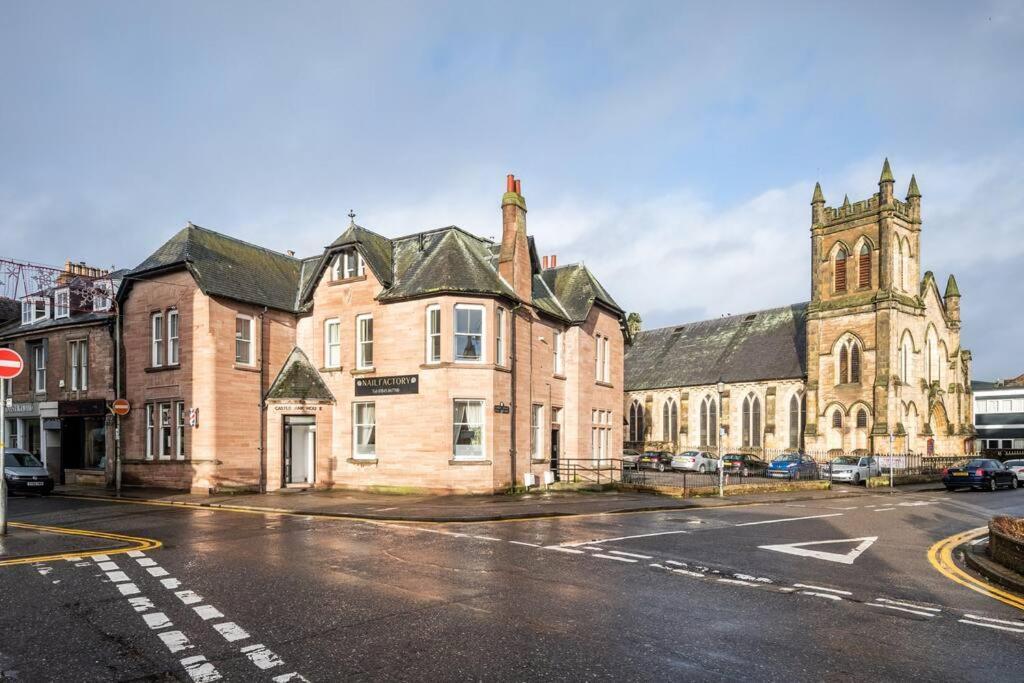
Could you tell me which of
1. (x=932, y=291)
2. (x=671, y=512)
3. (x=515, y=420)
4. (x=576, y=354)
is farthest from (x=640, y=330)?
(x=671, y=512)

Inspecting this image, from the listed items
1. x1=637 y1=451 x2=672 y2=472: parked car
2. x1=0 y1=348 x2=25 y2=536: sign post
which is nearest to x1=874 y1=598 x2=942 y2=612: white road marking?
x1=0 y1=348 x2=25 y2=536: sign post

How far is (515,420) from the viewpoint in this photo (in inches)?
1032

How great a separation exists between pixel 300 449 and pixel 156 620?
66.6 feet

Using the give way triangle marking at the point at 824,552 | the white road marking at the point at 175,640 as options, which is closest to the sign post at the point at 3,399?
the white road marking at the point at 175,640

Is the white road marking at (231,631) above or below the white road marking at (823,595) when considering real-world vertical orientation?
above

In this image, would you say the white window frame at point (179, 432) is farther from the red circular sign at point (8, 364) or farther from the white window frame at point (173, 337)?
the red circular sign at point (8, 364)

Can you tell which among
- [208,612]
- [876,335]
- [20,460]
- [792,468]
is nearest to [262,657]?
[208,612]

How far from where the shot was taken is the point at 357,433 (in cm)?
2677

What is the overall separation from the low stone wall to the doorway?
72.1ft

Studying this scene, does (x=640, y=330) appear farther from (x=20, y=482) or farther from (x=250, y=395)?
(x=20, y=482)

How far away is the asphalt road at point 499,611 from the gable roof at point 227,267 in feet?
43.8

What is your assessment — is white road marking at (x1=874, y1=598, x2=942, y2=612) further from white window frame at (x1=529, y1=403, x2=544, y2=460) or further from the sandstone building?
white window frame at (x1=529, y1=403, x2=544, y2=460)

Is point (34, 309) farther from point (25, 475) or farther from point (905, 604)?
point (905, 604)

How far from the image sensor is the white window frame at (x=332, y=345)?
91.2 ft
